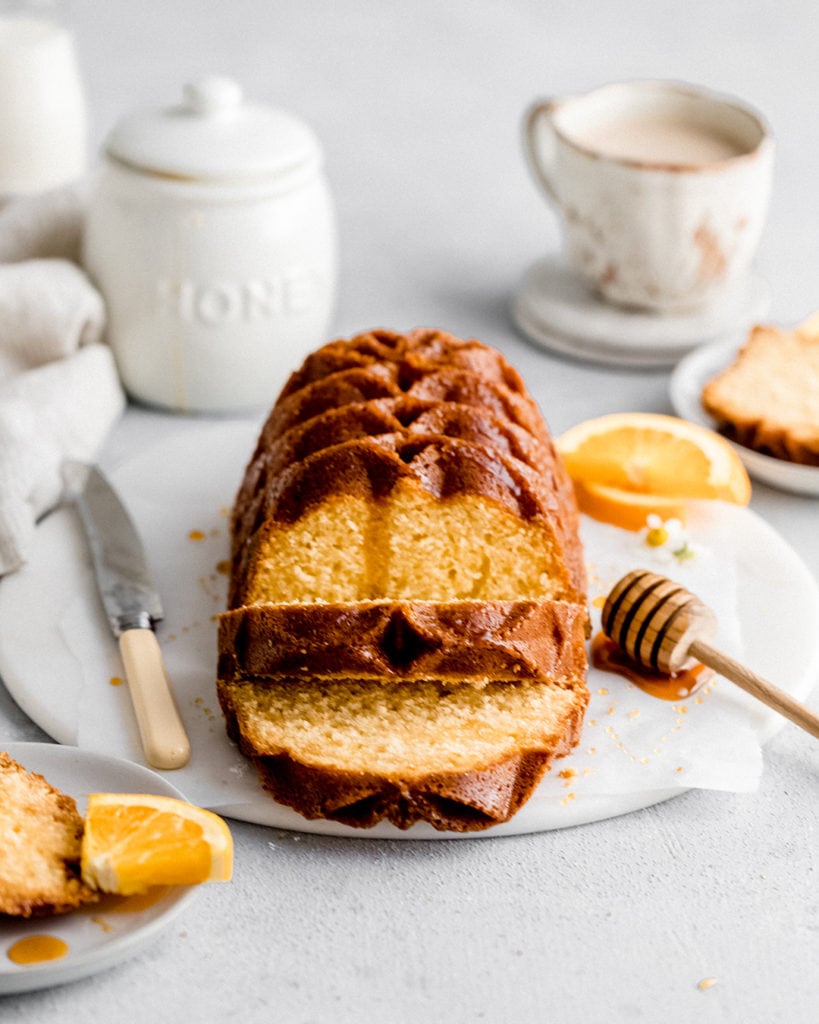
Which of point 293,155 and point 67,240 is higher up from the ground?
point 293,155

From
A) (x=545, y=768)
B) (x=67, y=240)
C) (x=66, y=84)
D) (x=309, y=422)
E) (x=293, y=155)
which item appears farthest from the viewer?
(x=66, y=84)

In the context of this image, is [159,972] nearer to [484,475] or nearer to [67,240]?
[484,475]

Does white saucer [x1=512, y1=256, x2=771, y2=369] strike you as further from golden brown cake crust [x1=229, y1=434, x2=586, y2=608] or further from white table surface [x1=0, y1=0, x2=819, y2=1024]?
golden brown cake crust [x1=229, y1=434, x2=586, y2=608]

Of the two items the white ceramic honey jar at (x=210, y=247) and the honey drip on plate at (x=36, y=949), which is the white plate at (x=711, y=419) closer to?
the white ceramic honey jar at (x=210, y=247)

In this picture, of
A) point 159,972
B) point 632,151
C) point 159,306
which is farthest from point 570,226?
point 159,972

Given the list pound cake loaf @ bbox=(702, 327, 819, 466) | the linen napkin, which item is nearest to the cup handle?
pound cake loaf @ bbox=(702, 327, 819, 466)

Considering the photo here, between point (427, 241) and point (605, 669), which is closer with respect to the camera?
point (605, 669)
